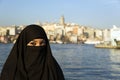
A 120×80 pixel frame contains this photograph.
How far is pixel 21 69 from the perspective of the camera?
2.30 metres

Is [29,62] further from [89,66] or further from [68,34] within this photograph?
[68,34]

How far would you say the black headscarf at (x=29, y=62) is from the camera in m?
2.31

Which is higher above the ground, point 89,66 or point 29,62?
point 29,62

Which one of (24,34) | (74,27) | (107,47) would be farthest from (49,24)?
(24,34)

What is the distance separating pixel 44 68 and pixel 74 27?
138150 millimetres

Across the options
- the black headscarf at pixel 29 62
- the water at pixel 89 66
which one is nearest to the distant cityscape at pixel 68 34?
the water at pixel 89 66

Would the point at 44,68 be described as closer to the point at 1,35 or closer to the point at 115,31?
the point at 115,31

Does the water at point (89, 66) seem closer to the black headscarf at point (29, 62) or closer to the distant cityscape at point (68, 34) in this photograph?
the black headscarf at point (29, 62)

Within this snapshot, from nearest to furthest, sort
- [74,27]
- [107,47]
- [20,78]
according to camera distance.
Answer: [20,78]
[107,47]
[74,27]

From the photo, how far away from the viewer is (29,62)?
91.9 inches

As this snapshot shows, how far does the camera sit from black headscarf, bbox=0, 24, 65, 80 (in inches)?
91.1

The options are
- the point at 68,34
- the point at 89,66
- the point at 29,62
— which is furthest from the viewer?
the point at 68,34

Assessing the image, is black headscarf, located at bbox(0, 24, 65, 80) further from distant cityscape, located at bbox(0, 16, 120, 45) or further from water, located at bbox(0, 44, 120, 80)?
distant cityscape, located at bbox(0, 16, 120, 45)

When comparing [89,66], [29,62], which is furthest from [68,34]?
[29,62]
